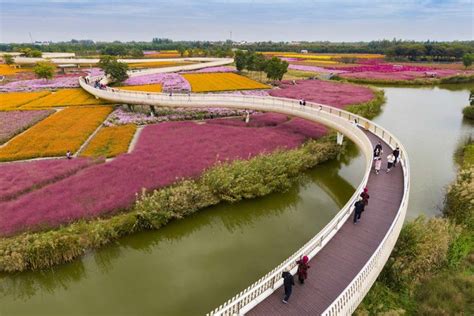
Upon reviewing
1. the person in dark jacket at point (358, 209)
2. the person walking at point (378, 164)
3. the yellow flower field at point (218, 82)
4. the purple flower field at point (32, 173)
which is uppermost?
the yellow flower field at point (218, 82)

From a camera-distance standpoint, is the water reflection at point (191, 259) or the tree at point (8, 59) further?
the tree at point (8, 59)

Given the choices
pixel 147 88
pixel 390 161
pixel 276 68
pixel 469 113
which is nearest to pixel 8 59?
pixel 147 88

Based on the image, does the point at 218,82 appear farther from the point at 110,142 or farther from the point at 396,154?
the point at 396,154

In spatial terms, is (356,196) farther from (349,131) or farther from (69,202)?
(69,202)

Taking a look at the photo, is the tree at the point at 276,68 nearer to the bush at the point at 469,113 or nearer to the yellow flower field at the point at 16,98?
the bush at the point at 469,113

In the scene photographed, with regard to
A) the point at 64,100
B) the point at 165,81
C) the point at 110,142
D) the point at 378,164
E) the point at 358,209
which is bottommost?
the point at 110,142

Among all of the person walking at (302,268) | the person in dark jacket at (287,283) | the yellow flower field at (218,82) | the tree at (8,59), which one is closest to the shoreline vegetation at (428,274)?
the person walking at (302,268)
